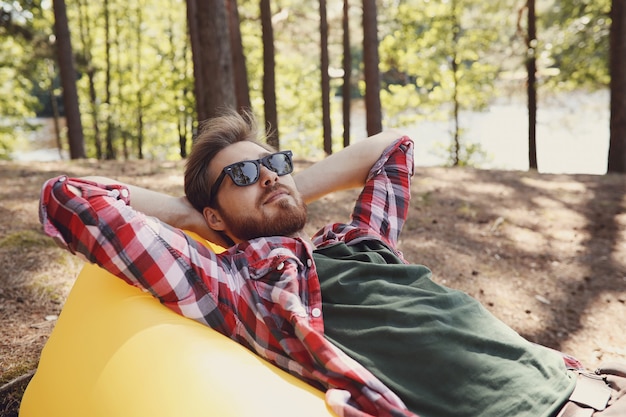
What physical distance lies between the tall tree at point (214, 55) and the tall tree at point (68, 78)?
18.3ft

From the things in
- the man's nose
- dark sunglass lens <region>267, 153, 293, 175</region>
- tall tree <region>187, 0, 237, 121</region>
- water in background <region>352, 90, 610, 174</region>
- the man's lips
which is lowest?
water in background <region>352, 90, 610, 174</region>

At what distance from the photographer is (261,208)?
7.63 ft

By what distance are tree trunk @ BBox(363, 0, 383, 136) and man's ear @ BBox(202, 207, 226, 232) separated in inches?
313

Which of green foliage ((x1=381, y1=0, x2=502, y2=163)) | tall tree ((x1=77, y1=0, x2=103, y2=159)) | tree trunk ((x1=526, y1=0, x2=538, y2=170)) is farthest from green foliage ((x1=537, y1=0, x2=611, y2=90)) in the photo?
tall tree ((x1=77, y1=0, x2=103, y2=159))

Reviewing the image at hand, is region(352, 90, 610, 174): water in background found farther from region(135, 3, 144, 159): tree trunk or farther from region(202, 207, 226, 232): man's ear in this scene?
region(202, 207, 226, 232): man's ear

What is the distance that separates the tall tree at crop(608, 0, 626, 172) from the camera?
848 cm

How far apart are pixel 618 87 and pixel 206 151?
28.7 ft

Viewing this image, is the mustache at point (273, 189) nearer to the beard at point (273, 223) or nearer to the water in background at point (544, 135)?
the beard at point (273, 223)

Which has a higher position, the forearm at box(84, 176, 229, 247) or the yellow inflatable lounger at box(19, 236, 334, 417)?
the forearm at box(84, 176, 229, 247)

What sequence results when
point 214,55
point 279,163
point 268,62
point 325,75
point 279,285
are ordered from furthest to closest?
point 325,75, point 268,62, point 214,55, point 279,163, point 279,285

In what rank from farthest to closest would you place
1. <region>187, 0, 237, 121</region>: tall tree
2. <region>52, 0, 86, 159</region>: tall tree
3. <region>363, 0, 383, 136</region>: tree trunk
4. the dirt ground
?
1. <region>52, 0, 86, 159</region>: tall tree
2. <region>363, 0, 383, 136</region>: tree trunk
3. <region>187, 0, 237, 121</region>: tall tree
4. the dirt ground

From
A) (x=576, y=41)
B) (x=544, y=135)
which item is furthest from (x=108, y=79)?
(x=544, y=135)

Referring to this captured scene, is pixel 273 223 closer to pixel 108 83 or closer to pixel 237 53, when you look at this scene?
pixel 237 53

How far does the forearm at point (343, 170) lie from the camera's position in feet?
9.40
